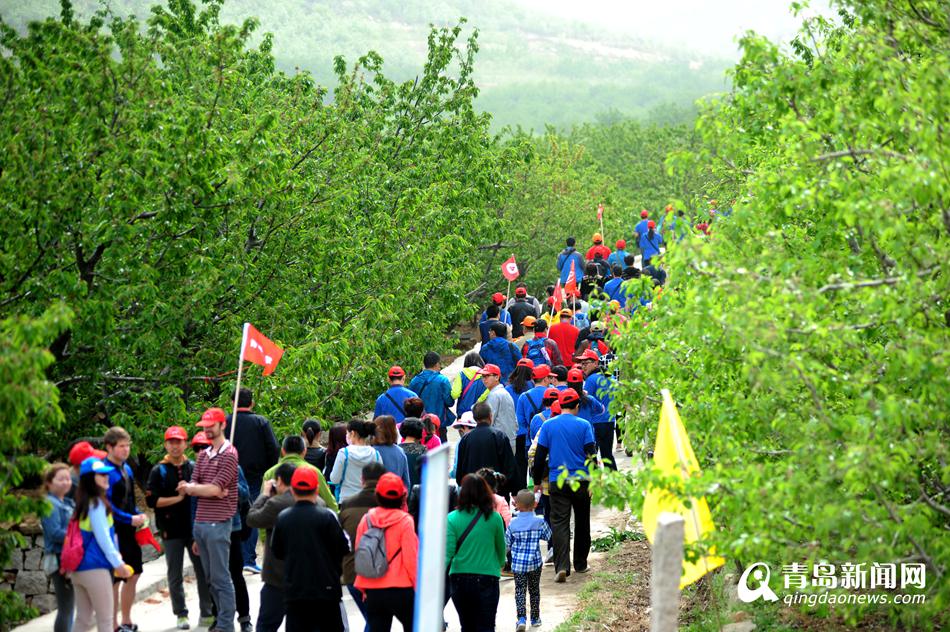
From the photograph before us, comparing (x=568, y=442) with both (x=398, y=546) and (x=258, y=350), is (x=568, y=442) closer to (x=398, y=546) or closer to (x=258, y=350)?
(x=258, y=350)

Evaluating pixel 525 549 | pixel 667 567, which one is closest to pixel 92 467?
pixel 525 549

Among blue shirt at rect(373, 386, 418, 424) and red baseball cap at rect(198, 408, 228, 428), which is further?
blue shirt at rect(373, 386, 418, 424)

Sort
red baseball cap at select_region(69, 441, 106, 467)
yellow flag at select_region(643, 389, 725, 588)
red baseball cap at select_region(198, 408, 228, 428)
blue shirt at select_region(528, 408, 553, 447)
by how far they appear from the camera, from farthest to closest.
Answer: blue shirt at select_region(528, 408, 553, 447), red baseball cap at select_region(198, 408, 228, 428), red baseball cap at select_region(69, 441, 106, 467), yellow flag at select_region(643, 389, 725, 588)

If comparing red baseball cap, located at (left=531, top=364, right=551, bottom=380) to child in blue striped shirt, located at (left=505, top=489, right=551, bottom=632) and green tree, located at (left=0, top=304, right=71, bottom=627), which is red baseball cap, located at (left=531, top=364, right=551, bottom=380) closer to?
child in blue striped shirt, located at (left=505, top=489, right=551, bottom=632)

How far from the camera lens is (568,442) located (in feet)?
43.6

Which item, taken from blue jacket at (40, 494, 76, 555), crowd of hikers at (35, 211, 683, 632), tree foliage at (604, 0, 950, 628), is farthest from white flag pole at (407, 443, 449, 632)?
blue jacket at (40, 494, 76, 555)

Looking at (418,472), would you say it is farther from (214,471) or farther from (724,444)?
(724,444)

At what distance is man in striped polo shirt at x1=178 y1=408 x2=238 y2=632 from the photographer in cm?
1078

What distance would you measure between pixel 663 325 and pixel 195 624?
505cm

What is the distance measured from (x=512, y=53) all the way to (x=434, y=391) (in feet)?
480

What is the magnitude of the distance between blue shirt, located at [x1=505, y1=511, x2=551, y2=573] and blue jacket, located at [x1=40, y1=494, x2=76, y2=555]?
13.2 ft

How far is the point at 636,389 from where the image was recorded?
12.0m

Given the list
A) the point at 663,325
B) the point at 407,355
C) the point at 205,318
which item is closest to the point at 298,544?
the point at 663,325

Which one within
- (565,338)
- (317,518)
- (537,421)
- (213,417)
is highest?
(565,338)
